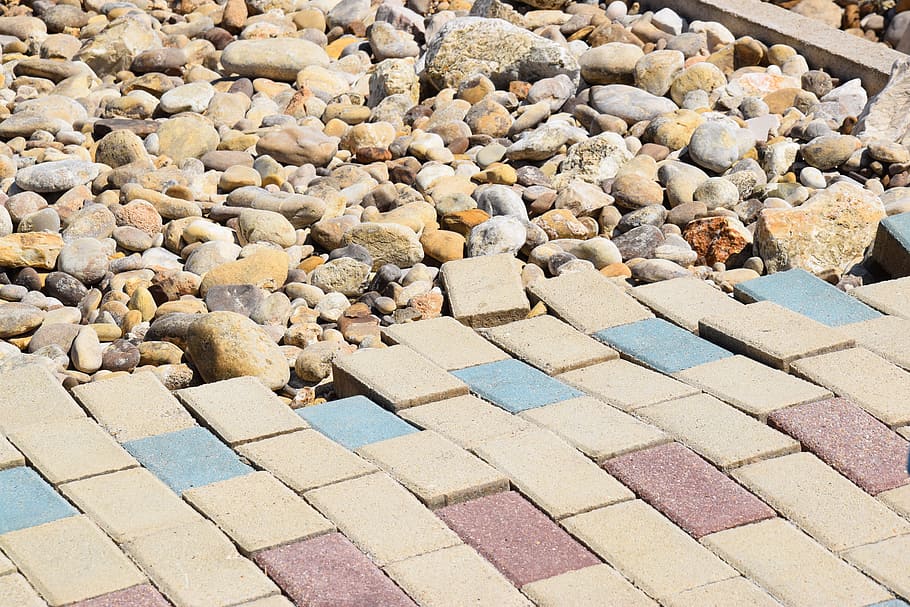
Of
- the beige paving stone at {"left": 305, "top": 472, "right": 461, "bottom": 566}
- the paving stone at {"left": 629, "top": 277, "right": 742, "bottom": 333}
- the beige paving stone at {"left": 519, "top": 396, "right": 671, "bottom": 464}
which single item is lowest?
the beige paving stone at {"left": 305, "top": 472, "right": 461, "bottom": 566}

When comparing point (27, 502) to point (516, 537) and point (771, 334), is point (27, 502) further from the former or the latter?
point (771, 334)

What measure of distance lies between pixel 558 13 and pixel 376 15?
1069mm

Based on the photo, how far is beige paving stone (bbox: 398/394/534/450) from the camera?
10.6 feet

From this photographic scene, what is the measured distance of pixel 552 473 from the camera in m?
3.04

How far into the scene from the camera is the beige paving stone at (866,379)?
3328 mm

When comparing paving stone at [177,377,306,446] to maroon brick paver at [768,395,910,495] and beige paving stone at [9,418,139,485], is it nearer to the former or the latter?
beige paving stone at [9,418,139,485]

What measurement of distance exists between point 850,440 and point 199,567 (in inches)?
63.3

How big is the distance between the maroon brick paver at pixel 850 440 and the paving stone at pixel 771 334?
28 cm

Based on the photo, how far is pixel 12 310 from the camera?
445 centimetres

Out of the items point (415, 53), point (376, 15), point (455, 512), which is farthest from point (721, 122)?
point (455, 512)

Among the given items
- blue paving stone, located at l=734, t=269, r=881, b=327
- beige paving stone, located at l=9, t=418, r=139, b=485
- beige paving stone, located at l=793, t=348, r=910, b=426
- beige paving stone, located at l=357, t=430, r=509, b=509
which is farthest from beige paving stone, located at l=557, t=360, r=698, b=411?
beige paving stone, located at l=9, t=418, r=139, b=485

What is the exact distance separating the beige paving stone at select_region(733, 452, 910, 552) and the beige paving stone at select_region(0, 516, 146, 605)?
1.43m

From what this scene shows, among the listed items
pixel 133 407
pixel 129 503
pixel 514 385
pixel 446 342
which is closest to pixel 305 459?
pixel 129 503

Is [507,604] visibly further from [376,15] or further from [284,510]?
[376,15]
